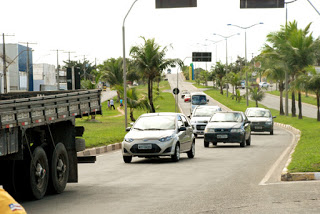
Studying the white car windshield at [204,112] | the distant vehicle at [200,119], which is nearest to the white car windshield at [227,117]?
the distant vehicle at [200,119]

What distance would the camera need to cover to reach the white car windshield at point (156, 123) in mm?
20672

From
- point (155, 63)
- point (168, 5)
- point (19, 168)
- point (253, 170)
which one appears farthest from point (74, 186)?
point (155, 63)

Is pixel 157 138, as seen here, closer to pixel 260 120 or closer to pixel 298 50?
pixel 260 120

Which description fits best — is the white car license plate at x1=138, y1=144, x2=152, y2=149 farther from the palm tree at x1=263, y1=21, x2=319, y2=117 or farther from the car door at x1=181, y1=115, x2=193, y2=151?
the palm tree at x1=263, y1=21, x2=319, y2=117

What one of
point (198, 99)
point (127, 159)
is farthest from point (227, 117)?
point (198, 99)

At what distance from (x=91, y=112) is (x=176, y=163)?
20.3 ft

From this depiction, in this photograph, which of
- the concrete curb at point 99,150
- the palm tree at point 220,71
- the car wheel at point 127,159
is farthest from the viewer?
the palm tree at point 220,71

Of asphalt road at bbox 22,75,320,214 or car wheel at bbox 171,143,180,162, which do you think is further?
car wheel at bbox 171,143,180,162

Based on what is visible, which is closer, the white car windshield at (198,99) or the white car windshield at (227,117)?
the white car windshield at (227,117)

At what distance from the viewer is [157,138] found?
19.7 meters

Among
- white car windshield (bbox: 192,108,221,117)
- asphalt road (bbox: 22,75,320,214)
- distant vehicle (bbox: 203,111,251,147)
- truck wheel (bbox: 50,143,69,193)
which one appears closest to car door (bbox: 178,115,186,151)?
asphalt road (bbox: 22,75,320,214)

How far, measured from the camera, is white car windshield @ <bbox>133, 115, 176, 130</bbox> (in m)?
20.7

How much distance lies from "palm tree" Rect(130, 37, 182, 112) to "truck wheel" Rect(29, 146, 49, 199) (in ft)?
149

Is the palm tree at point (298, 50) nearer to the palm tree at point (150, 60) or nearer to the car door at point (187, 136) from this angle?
the palm tree at point (150, 60)
